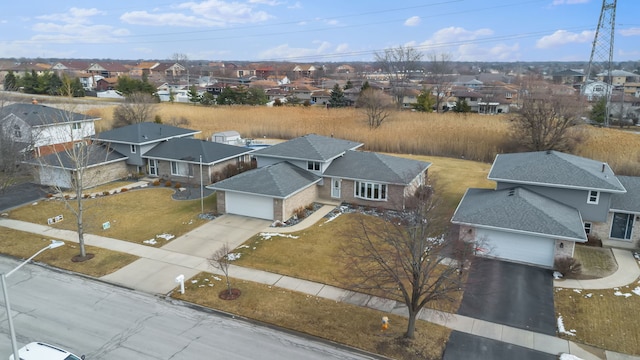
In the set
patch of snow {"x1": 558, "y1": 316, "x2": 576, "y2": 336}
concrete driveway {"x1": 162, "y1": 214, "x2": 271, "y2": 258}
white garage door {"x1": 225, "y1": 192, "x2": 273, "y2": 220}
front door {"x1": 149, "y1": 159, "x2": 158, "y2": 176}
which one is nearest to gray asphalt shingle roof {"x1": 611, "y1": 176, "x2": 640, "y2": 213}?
patch of snow {"x1": 558, "y1": 316, "x2": 576, "y2": 336}

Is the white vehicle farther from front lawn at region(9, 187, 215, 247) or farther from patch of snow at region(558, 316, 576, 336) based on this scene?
patch of snow at region(558, 316, 576, 336)

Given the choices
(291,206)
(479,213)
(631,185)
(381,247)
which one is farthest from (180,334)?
(631,185)

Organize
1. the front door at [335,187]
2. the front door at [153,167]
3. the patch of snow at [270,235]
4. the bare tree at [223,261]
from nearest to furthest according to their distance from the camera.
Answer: the bare tree at [223,261] < the patch of snow at [270,235] < the front door at [335,187] < the front door at [153,167]

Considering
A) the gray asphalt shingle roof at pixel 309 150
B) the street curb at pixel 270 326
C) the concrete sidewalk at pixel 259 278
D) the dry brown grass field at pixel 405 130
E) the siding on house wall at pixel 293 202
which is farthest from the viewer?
the dry brown grass field at pixel 405 130

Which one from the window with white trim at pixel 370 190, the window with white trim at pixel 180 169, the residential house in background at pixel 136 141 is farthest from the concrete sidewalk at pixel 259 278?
the residential house in background at pixel 136 141

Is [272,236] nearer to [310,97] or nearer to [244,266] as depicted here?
[244,266]

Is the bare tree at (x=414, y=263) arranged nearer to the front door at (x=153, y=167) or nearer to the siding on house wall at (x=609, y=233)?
the siding on house wall at (x=609, y=233)
